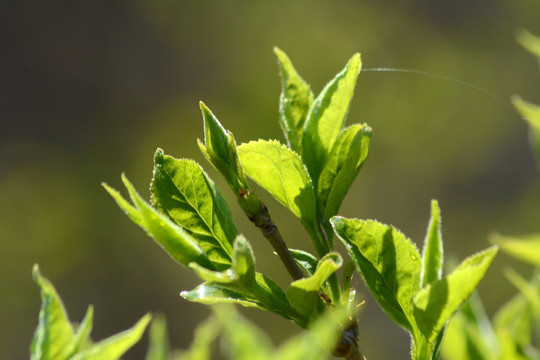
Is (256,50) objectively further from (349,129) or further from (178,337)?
(349,129)

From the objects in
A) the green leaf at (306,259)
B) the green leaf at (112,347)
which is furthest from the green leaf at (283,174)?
the green leaf at (112,347)

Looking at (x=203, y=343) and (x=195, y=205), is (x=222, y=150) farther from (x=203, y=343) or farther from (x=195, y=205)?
(x=203, y=343)

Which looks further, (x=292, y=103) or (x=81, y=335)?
(x=292, y=103)

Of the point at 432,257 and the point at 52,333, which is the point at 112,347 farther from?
the point at 432,257

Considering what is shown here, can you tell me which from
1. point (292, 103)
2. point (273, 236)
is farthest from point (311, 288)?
point (292, 103)

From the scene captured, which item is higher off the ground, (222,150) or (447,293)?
(222,150)

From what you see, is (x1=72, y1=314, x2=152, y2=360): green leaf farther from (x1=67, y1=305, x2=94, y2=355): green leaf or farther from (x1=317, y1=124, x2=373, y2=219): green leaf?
(x1=317, y1=124, x2=373, y2=219): green leaf
